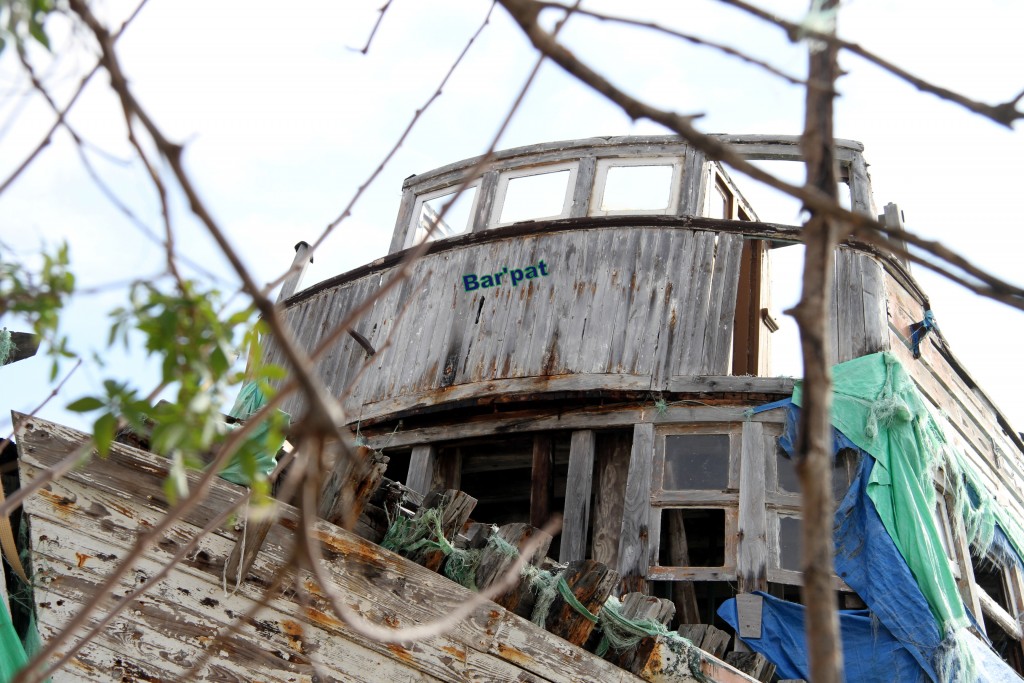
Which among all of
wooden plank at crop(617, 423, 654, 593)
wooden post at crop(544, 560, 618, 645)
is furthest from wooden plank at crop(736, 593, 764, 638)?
wooden post at crop(544, 560, 618, 645)

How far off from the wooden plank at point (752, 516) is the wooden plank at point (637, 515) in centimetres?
75

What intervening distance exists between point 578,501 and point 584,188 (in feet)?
10.6

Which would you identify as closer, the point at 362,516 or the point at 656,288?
the point at 362,516

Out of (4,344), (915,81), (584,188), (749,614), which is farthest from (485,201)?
(915,81)

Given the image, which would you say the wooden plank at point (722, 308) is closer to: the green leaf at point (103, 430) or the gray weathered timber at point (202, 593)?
the gray weathered timber at point (202, 593)

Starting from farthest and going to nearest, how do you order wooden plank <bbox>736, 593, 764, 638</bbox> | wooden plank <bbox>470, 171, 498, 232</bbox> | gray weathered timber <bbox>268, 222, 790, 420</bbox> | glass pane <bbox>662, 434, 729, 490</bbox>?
1. wooden plank <bbox>470, 171, 498, 232</bbox>
2. gray weathered timber <bbox>268, 222, 790, 420</bbox>
3. glass pane <bbox>662, 434, 729, 490</bbox>
4. wooden plank <bbox>736, 593, 764, 638</bbox>

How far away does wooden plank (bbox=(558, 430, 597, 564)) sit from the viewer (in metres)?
8.80

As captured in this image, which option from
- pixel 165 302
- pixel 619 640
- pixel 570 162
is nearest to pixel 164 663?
pixel 619 640

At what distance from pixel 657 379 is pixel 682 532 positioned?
4.55 ft

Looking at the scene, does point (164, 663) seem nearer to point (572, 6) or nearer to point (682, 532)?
point (572, 6)

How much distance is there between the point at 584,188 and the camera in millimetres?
10430

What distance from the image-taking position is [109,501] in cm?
494

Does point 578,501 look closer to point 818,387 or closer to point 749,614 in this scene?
point 749,614

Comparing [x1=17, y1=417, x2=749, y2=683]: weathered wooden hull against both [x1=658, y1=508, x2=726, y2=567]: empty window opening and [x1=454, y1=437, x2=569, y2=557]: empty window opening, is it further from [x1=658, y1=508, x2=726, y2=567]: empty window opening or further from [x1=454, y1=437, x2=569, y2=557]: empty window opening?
[x1=658, y1=508, x2=726, y2=567]: empty window opening
